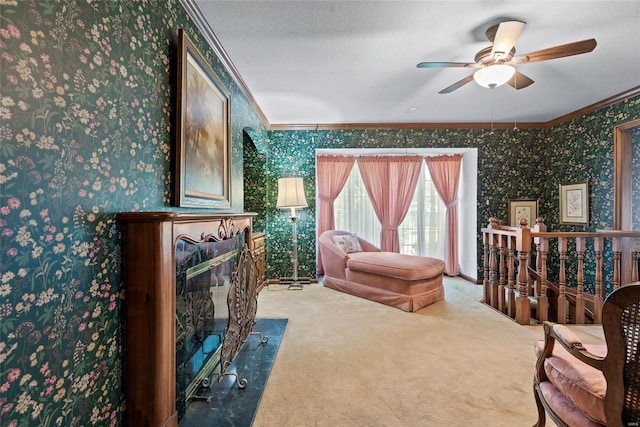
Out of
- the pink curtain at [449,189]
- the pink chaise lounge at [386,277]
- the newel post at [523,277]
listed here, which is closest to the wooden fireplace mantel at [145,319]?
the pink chaise lounge at [386,277]

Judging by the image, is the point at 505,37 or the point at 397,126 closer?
the point at 505,37

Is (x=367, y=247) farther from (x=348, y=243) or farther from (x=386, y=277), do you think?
(x=386, y=277)

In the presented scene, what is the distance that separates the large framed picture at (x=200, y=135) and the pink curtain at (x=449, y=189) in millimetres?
3941

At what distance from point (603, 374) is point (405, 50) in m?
2.47

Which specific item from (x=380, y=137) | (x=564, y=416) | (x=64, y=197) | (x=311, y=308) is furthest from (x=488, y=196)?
(x=64, y=197)

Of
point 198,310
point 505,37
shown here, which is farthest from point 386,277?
point 505,37

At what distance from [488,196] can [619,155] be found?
1560mm

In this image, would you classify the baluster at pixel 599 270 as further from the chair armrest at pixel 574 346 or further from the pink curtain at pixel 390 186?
the pink curtain at pixel 390 186

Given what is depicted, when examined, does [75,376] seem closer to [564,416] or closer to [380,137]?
[564,416]

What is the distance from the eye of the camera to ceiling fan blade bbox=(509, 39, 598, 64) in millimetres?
1891

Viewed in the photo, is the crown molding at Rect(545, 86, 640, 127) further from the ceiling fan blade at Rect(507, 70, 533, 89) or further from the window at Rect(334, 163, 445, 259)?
the window at Rect(334, 163, 445, 259)

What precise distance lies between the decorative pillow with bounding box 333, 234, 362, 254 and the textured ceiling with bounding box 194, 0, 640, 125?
1.91 m

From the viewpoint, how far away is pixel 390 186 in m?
5.30

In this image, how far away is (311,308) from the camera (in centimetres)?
352
